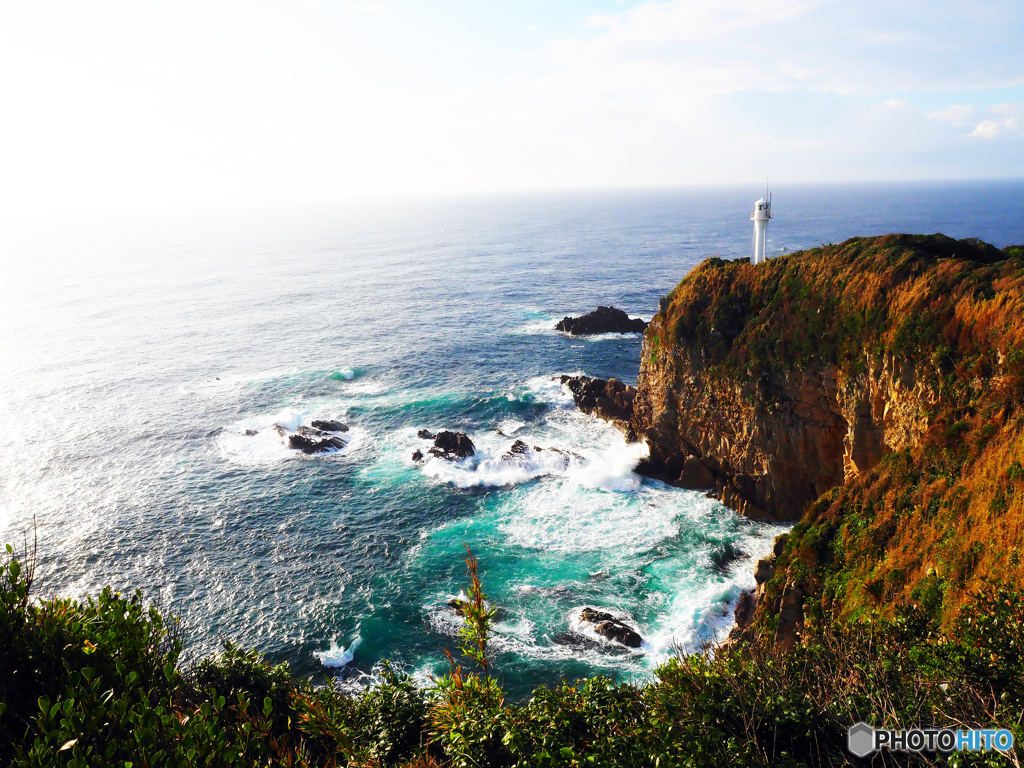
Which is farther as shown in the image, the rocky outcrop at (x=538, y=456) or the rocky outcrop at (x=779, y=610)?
the rocky outcrop at (x=538, y=456)

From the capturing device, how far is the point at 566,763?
11.2 meters

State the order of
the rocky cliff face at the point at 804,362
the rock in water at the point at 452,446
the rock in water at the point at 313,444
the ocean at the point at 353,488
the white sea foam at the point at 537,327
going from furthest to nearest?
the white sea foam at the point at 537,327
the rock in water at the point at 313,444
the rock in water at the point at 452,446
the ocean at the point at 353,488
the rocky cliff face at the point at 804,362

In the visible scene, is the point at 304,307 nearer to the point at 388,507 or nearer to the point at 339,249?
the point at 388,507

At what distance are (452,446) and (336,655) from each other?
2159 centimetres

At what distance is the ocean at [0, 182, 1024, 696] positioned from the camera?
3222 cm

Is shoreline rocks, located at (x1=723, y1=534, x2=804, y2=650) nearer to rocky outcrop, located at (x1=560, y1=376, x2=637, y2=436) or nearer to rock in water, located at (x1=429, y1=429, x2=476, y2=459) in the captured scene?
rocky outcrop, located at (x1=560, y1=376, x2=637, y2=436)

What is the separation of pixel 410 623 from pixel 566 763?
22977mm

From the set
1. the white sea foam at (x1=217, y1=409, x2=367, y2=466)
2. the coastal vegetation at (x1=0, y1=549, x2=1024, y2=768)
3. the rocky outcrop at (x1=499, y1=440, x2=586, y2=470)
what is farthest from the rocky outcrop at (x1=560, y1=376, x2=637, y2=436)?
the coastal vegetation at (x1=0, y1=549, x2=1024, y2=768)

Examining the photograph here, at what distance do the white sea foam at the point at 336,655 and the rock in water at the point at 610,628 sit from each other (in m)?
12.3

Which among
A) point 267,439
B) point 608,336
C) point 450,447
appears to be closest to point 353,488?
point 450,447

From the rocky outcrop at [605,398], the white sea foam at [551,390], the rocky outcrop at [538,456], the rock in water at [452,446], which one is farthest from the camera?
the white sea foam at [551,390]

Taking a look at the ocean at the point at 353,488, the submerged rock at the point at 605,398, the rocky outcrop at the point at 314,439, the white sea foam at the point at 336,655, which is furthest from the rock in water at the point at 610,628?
the rocky outcrop at the point at 314,439

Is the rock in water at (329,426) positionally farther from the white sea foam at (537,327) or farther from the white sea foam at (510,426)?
the white sea foam at (537,327)

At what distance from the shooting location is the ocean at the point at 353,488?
32219 mm
